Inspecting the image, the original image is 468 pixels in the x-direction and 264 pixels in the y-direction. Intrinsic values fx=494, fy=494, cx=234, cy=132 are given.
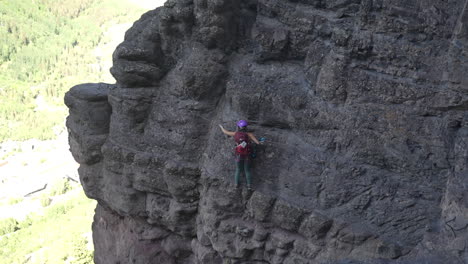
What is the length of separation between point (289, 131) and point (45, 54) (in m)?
53.9

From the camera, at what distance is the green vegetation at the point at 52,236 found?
91.2ft

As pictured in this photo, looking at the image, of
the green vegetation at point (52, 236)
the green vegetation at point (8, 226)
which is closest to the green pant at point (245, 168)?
the green vegetation at point (52, 236)

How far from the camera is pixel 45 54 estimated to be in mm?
58750

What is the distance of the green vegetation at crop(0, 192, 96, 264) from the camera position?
91.2ft

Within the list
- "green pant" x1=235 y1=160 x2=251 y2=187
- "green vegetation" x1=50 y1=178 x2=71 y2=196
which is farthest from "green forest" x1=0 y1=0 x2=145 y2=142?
"green pant" x1=235 y1=160 x2=251 y2=187

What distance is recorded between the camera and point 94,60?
6112 cm

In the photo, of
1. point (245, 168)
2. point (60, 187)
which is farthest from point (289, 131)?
point (60, 187)

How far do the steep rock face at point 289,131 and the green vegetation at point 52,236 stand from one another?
14571 millimetres

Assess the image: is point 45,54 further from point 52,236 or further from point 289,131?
point 289,131

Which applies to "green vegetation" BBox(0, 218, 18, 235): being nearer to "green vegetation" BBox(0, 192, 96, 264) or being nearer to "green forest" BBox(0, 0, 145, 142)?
"green vegetation" BBox(0, 192, 96, 264)

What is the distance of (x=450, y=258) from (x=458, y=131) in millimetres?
2372

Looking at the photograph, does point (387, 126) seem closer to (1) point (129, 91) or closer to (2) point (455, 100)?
(2) point (455, 100)

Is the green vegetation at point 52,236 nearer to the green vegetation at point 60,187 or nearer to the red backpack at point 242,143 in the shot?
the green vegetation at point 60,187

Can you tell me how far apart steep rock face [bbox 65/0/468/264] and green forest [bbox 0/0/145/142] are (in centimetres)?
3794
